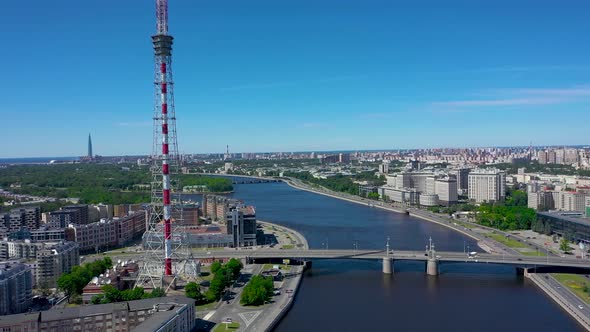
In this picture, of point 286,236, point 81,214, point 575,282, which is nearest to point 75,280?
point 286,236

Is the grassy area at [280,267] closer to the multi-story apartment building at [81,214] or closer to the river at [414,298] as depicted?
the river at [414,298]

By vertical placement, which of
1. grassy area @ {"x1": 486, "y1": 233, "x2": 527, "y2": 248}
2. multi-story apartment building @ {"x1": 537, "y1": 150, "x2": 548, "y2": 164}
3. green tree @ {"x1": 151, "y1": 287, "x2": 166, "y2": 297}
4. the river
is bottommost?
the river

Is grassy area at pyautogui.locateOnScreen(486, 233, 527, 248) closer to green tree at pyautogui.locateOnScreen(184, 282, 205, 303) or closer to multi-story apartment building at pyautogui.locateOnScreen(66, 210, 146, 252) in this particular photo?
green tree at pyautogui.locateOnScreen(184, 282, 205, 303)

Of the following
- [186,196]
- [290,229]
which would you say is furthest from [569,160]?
[290,229]

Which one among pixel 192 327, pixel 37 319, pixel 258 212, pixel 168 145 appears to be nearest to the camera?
pixel 37 319

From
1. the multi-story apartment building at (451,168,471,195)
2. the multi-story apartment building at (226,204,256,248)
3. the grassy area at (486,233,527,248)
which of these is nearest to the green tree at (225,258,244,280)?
the multi-story apartment building at (226,204,256,248)

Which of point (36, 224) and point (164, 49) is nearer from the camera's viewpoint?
point (164, 49)

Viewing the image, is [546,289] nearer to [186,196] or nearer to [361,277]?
[361,277]
